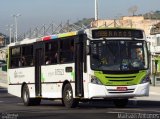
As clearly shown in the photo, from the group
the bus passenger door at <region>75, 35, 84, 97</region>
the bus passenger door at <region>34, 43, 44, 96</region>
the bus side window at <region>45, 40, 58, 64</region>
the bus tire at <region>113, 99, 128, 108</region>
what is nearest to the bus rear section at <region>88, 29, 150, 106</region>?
the bus passenger door at <region>75, 35, 84, 97</region>

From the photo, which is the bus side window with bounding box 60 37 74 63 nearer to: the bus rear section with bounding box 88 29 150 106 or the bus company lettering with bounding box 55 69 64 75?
the bus company lettering with bounding box 55 69 64 75

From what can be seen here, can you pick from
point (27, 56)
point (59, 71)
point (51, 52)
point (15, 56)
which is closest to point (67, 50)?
point (59, 71)

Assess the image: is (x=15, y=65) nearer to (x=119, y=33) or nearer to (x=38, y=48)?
(x=38, y=48)

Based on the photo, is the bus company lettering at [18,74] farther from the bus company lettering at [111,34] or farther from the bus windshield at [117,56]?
the bus windshield at [117,56]

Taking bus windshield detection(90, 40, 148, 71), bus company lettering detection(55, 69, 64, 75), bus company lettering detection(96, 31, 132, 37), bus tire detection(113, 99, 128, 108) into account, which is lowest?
bus tire detection(113, 99, 128, 108)

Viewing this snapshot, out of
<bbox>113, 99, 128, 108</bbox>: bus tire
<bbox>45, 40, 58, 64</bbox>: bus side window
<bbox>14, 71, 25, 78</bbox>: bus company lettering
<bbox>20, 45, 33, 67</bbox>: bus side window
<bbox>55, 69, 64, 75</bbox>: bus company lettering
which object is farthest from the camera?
<bbox>14, 71, 25, 78</bbox>: bus company lettering

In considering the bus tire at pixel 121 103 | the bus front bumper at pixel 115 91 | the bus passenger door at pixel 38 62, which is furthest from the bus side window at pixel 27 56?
the bus front bumper at pixel 115 91

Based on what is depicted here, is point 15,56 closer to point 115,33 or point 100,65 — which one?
point 115,33

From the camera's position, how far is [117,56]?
20.5 meters

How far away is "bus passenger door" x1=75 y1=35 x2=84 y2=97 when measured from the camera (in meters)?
21.1

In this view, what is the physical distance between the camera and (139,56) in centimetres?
2102

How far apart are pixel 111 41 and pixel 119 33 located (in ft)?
1.70

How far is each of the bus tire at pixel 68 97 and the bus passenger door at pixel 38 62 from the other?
266 cm

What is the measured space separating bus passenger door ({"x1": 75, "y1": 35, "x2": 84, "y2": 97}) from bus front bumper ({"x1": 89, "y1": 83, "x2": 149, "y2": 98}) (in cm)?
69
